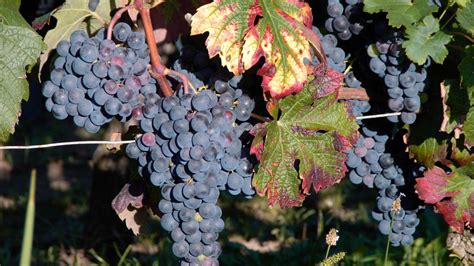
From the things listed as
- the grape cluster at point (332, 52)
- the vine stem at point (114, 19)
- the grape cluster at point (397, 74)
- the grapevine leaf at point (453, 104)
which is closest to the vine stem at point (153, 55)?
the vine stem at point (114, 19)

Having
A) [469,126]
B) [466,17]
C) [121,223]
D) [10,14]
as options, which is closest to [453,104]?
[469,126]

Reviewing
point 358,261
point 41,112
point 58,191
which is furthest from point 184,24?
point 41,112

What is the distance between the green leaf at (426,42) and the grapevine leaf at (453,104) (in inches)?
5.3

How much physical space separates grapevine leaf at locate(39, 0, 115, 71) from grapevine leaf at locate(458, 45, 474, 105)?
2.75 feet

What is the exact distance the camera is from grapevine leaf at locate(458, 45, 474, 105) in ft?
6.19

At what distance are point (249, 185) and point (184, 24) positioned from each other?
46cm

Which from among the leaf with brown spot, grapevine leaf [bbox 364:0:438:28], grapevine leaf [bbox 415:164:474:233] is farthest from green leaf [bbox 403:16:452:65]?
the leaf with brown spot

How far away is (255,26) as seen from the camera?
1.79 metres

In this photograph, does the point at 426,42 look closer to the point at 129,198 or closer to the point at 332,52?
the point at 332,52

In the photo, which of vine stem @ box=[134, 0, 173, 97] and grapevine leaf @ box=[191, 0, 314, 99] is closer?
grapevine leaf @ box=[191, 0, 314, 99]

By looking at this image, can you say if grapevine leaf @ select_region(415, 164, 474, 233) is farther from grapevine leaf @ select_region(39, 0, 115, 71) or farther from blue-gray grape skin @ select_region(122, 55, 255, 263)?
grapevine leaf @ select_region(39, 0, 115, 71)

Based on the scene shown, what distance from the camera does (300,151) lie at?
189cm

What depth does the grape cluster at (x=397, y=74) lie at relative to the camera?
6.55 feet

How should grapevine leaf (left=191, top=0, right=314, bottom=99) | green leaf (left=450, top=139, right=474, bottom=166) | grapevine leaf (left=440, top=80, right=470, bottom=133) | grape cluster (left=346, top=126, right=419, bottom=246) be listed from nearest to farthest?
1. grapevine leaf (left=191, top=0, right=314, bottom=99)
2. grapevine leaf (left=440, top=80, right=470, bottom=133)
3. green leaf (left=450, top=139, right=474, bottom=166)
4. grape cluster (left=346, top=126, right=419, bottom=246)
